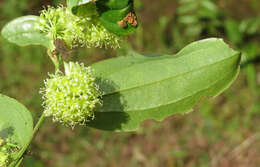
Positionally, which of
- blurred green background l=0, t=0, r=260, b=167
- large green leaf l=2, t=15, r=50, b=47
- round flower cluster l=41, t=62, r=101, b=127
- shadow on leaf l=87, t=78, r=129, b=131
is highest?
large green leaf l=2, t=15, r=50, b=47

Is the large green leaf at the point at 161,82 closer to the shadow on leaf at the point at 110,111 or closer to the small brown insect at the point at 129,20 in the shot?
→ the shadow on leaf at the point at 110,111

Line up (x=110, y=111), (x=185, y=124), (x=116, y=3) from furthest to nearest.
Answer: (x=185, y=124) → (x=110, y=111) → (x=116, y=3)

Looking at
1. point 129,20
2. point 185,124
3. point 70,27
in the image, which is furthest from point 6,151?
point 185,124

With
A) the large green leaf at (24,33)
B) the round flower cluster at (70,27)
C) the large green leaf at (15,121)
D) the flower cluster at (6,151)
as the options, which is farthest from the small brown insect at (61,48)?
the flower cluster at (6,151)

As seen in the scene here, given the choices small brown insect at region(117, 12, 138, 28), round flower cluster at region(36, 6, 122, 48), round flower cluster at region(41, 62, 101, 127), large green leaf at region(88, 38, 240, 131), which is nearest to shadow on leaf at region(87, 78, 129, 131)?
large green leaf at region(88, 38, 240, 131)

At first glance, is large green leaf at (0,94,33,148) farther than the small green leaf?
Yes

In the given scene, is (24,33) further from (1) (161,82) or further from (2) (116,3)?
(1) (161,82)

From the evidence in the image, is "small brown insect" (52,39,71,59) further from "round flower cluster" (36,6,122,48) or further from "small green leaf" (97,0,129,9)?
"small green leaf" (97,0,129,9)
